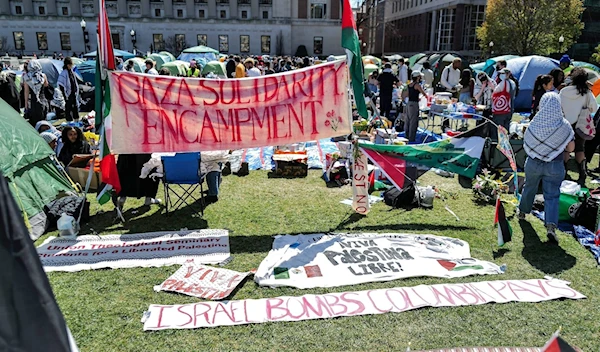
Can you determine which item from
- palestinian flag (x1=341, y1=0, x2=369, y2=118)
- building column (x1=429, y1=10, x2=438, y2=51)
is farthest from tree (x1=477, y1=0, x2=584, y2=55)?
palestinian flag (x1=341, y1=0, x2=369, y2=118)

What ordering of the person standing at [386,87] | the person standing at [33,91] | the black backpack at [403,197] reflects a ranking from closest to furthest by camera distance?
1. the black backpack at [403,197]
2. the person standing at [33,91]
3. the person standing at [386,87]

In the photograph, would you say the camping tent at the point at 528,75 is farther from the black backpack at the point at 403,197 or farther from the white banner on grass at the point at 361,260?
the white banner on grass at the point at 361,260

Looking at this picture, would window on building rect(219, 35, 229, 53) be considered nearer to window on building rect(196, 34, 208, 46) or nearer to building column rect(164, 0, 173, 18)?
window on building rect(196, 34, 208, 46)

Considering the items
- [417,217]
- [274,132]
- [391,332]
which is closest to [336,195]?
[417,217]

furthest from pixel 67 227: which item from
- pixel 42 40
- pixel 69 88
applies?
pixel 42 40

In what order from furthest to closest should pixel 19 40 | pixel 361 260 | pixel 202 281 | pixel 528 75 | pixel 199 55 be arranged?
pixel 19 40, pixel 199 55, pixel 528 75, pixel 361 260, pixel 202 281

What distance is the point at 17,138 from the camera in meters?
6.46

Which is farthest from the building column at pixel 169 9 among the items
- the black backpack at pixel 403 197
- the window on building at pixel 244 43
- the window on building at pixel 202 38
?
the black backpack at pixel 403 197

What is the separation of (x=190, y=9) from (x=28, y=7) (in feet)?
75.2

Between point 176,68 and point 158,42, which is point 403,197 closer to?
point 176,68

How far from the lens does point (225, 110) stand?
6.03 meters

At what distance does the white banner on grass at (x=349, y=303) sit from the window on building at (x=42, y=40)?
72877mm

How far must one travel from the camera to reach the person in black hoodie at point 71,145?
7.97m

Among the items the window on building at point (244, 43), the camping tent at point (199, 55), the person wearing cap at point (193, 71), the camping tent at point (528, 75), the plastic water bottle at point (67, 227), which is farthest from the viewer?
the window on building at point (244, 43)
